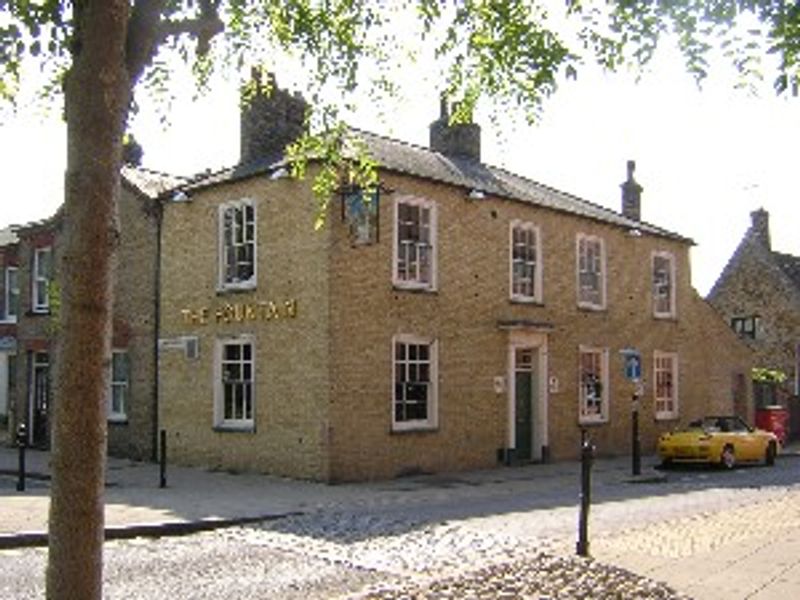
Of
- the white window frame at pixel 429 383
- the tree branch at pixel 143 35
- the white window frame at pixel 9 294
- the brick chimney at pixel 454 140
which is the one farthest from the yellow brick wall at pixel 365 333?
the tree branch at pixel 143 35

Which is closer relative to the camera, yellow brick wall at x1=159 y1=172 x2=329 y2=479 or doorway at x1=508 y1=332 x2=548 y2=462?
yellow brick wall at x1=159 y1=172 x2=329 y2=479

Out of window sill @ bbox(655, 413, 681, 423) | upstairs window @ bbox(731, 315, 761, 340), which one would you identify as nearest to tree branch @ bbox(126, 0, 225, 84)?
window sill @ bbox(655, 413, 681, 423)

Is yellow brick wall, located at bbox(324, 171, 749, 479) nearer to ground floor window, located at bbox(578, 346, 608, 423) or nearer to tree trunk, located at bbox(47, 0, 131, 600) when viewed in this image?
ground floor window, located at bbox(578, 346, 608, 423)

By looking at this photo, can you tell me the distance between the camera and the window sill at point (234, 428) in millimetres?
19109

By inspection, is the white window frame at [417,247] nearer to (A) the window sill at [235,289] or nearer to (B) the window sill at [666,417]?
(A) the window sill at [235,289]

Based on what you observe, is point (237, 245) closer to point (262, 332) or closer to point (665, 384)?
point (262, 332)

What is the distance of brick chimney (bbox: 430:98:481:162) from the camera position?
2506 cm

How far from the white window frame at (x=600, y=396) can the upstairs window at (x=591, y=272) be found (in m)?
1.14

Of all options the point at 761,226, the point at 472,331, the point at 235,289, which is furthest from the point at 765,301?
the point at 235,289

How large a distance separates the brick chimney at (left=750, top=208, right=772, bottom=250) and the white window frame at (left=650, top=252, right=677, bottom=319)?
1674cm

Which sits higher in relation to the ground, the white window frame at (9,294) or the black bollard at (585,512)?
the white window frame at (9,294)

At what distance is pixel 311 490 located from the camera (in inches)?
646

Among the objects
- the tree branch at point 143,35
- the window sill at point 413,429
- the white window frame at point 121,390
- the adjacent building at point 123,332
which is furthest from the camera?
the white window frame at point 121,390

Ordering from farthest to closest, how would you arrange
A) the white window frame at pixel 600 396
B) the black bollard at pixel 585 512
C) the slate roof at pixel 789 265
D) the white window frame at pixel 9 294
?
the slate roof at pixel 789 265 < the white window frame at pixel 9 294 < the white window frame at pixel 600 396 < the black bollard at pixel 585 512
